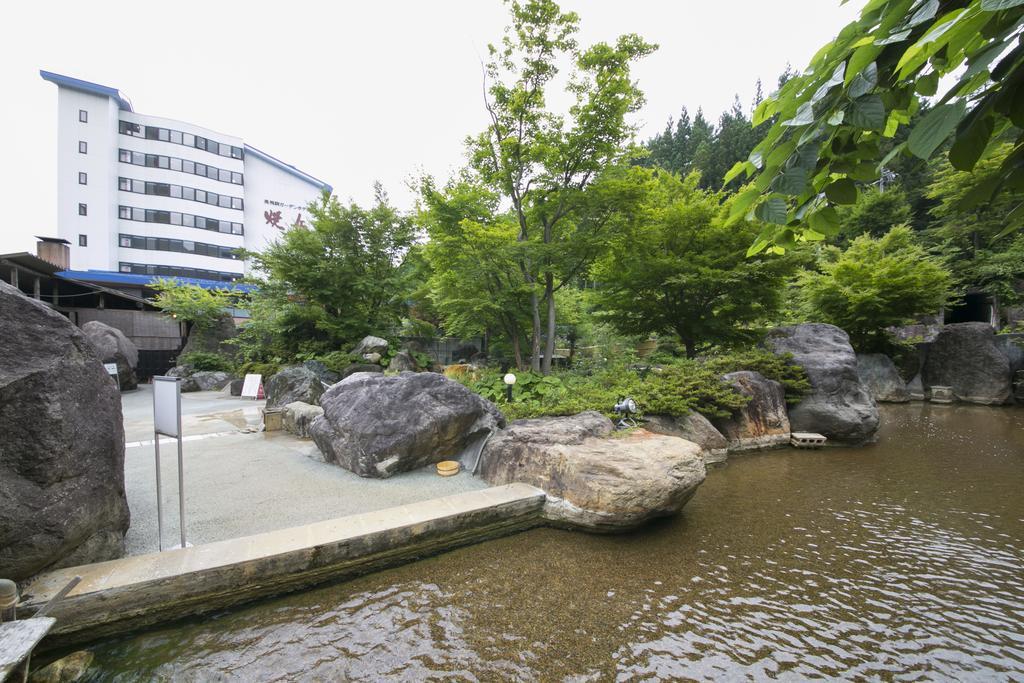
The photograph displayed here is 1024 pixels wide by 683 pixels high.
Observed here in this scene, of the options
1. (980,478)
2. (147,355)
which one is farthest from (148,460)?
(147,355)

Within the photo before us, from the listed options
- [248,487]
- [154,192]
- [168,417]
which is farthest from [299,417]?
[154,192]

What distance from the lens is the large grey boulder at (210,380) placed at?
607 inches

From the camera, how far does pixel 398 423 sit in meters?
5.75

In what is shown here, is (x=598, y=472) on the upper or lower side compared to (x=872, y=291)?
lower

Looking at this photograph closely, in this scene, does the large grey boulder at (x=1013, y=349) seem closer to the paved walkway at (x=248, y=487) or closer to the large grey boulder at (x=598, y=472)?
the large grey boulder at (x=598, y=472)

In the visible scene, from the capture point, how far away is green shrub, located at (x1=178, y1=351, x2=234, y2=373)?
1644 centimetres

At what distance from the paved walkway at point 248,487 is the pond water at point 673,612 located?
3.56ft

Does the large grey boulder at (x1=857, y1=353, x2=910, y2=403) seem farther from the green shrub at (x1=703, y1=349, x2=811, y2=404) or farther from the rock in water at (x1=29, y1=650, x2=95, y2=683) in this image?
the rock in water at (x1=29, y1=650, x2=95, y2=683)

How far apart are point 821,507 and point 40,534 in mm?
7746

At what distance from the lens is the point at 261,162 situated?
35.3 meters

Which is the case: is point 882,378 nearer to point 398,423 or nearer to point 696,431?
point 696,431

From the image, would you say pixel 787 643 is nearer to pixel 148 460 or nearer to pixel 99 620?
pixel 99 620

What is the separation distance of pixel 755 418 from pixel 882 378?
10.2 meters

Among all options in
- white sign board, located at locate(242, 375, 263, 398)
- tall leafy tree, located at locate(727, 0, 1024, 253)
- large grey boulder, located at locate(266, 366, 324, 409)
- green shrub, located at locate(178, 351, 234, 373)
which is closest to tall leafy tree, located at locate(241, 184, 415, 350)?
white sign board, located at locate(242, 375, 263, 398)
